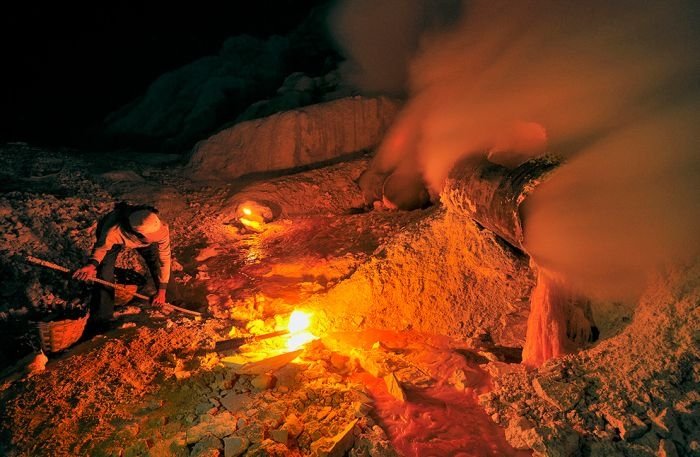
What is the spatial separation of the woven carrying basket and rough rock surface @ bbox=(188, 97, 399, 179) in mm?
5547

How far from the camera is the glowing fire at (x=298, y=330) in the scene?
3680 mm

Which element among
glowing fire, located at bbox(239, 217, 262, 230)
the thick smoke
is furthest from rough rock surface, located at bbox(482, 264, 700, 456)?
glowing fire, located at bbox(239, 217, 262, 230)

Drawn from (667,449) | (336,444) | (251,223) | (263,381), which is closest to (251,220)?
(251,223)

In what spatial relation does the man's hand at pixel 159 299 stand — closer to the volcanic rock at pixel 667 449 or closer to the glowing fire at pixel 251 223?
the glowing fire at pixel 251 223

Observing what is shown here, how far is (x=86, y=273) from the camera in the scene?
3.61 metres

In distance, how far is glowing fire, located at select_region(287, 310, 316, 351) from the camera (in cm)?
368

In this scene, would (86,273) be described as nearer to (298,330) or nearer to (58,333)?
(58,333)

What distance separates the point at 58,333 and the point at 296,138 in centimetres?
612

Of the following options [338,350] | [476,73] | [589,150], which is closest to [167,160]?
[476,73]

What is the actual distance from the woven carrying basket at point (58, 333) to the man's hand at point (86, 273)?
377 millimetres

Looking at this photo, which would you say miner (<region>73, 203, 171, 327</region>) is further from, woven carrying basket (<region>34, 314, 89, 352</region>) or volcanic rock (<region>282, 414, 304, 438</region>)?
volcanic rock (<region>282, 414, 304, 438</region>)

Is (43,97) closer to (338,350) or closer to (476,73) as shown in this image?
(476,73)

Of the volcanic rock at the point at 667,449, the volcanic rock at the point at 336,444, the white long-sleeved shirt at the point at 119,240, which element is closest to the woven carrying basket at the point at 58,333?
the white long-sleeved shirt at the point at 119,240

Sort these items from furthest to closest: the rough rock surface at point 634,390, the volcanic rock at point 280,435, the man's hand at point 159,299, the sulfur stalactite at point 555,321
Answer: the man's hand at point 159,299 < the sulfur stalactite at point 555,321 < the volcanic rock at point 280,435 < the rough rock surface at point 634,390
